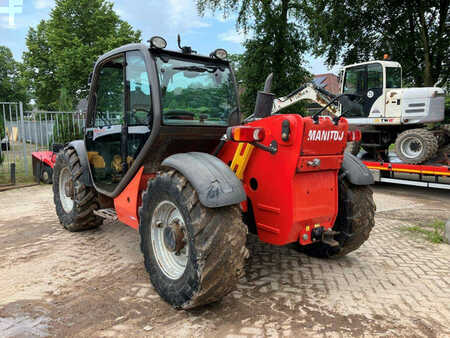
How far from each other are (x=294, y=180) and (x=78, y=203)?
318 centimetres

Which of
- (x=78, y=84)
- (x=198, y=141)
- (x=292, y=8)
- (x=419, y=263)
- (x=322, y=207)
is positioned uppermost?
(x=292, y=8)

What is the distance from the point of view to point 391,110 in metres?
9.44

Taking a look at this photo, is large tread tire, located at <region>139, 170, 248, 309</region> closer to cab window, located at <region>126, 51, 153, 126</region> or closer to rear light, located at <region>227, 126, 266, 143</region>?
rear light, located at <region>227, 126, 266, 143</region>

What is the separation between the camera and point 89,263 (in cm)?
389

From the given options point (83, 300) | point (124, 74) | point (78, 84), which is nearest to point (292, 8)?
point (78, 84)

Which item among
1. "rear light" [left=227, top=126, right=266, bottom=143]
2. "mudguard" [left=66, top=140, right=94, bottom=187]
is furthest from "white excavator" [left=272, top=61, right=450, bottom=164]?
"rear light" [left=227, top=126, right=266, bottom=143]

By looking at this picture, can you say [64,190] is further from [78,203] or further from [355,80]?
[355,80]

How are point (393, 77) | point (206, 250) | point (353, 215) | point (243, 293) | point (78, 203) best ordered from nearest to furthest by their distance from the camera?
point (206, 250), point (243, 293), point (353, 215), point (78, 203), point (393, 77)

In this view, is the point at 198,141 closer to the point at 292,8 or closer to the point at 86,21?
the point at 292,8

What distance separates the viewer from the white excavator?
29.2ft

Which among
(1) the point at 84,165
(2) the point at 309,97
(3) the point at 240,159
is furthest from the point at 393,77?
(1) the point at 84,165

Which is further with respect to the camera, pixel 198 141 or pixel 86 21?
pixel 86 21

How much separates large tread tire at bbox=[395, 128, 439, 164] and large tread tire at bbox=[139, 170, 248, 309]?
25.0 feet

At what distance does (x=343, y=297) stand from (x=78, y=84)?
25.1m
